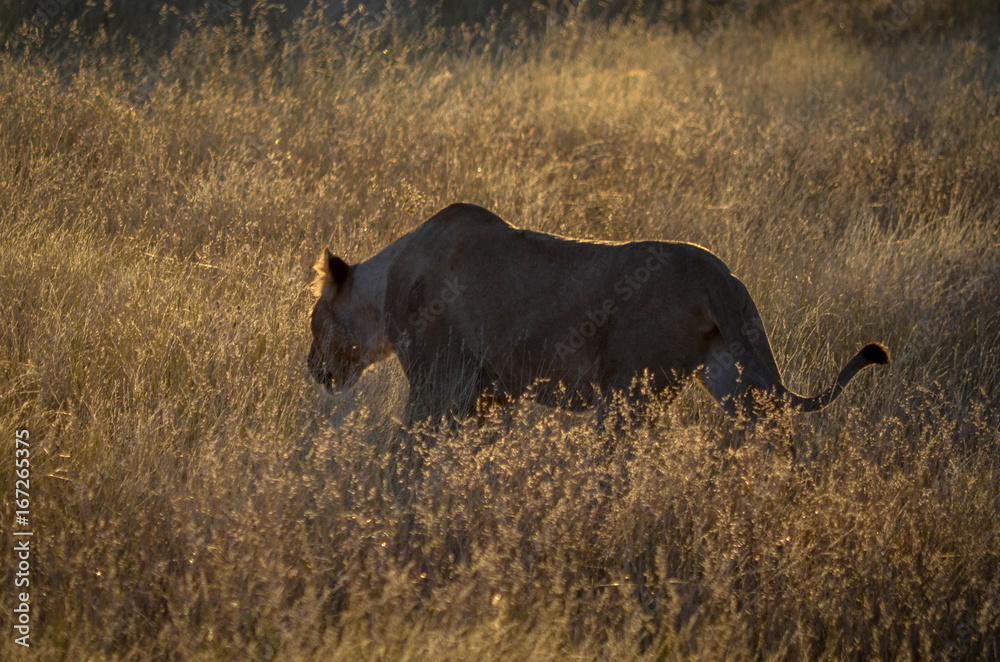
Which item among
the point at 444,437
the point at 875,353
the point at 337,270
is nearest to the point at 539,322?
the point at 444,437

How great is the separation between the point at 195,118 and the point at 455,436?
4.10 metres

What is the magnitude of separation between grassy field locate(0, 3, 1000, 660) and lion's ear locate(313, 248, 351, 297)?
36 cm

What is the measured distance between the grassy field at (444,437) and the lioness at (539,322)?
0.61 feet

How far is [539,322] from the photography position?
3.11 metres

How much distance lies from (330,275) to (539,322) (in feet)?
3.37

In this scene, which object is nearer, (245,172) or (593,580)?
(593,580)

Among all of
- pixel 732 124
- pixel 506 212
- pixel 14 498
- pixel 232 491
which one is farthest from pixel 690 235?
pixel 14 498

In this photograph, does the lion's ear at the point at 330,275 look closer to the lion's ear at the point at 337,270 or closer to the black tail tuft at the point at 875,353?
the lion's ear at the point at 337,270

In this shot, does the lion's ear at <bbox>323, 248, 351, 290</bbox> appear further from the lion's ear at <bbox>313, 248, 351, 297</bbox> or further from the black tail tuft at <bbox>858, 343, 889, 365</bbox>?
the black tail tuft at <bbox>858, 343, 889, 365</bbox>

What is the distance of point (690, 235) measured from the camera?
5641mm

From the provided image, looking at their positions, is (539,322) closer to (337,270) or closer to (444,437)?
(444,437)

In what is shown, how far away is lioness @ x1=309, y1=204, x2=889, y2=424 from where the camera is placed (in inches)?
115

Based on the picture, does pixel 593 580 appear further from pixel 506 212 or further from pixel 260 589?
pixel 506 212

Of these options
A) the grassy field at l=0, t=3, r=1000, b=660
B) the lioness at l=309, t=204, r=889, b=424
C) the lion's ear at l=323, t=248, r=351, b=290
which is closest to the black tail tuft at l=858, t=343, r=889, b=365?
the lioness at l=309, t=204, r=889, b=424
